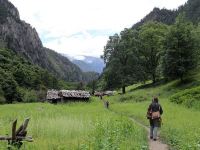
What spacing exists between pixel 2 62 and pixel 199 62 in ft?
410

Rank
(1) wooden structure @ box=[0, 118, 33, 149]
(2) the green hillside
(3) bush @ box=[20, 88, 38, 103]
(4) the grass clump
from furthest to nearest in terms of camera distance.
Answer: (3) bush @ box=[20, 88, 38, 103], (2) the green hillside, (4) the grass clump, (1) wooden structure @ box=[0, 118, 33, 149]

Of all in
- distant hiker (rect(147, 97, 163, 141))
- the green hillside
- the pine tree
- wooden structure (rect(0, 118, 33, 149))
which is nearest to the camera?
wooden structure (rect(0, 118, 33, 149))

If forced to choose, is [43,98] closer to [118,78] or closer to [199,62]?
[118,78]

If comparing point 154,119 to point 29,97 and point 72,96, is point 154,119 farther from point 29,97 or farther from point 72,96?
point 29,97

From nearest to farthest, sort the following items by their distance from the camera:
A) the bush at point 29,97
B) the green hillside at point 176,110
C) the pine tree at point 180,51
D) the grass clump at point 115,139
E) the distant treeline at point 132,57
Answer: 1. the grass clump at point 115,139
2. the green hillside at point 176,110
3. the pine tree at point 180,51
4. the distant treeline at point 132,57
5. the bush at point 29,97

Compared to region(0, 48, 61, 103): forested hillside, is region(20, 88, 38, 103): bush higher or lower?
lower

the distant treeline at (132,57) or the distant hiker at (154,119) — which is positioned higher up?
the distant treeline at (132,57)

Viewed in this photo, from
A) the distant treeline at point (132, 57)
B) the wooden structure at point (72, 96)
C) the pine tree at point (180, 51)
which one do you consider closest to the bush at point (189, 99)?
the pine tree at point (180, 51)

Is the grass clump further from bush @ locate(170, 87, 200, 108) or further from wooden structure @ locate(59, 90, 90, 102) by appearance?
wooden structure @ locate(59, 90, 90, 102)

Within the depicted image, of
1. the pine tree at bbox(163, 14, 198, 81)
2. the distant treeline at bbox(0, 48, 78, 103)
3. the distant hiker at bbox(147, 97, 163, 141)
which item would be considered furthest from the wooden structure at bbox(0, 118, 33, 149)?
the distant treeline at bbox(0, 48, 78, 103)

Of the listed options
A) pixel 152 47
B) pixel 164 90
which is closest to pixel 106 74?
pixel 152 47

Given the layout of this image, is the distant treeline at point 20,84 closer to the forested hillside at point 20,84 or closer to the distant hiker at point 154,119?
the forested hillside at point 20,84

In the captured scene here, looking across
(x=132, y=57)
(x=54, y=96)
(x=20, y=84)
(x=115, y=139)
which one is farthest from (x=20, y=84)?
(x=115, y=139)

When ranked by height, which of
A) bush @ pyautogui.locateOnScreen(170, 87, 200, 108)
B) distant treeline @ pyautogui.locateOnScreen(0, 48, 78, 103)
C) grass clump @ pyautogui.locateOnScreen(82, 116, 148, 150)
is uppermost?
distant treeline @ pyautogui.locateOnScreen(0, 48, 78, 103)
